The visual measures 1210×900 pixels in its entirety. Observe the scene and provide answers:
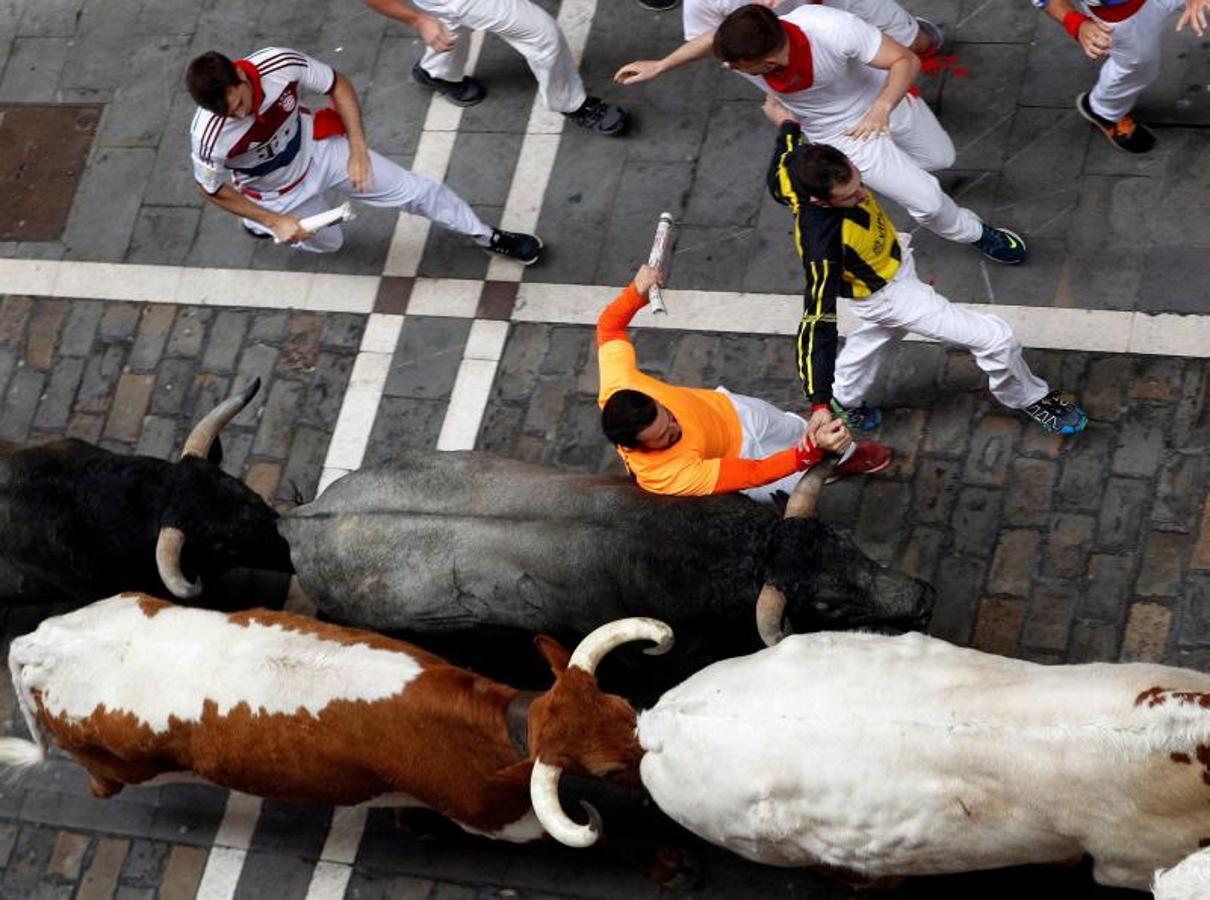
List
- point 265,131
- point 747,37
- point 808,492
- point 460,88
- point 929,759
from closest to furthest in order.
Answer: point 929,759 < point 808,492 < point 747,37 < point 265,131 < point 460,88

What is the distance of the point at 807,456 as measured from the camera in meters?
8.07

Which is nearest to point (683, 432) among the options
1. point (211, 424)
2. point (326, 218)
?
point (326, 218)

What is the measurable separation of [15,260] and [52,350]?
94 cm

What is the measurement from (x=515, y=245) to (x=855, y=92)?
103 inches

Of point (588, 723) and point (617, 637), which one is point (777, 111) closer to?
point (617, 637)

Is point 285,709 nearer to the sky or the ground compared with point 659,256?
nearer to the ground

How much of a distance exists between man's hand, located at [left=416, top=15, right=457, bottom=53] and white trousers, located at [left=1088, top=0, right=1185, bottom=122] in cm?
387

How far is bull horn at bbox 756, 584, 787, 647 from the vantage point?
25.3ft

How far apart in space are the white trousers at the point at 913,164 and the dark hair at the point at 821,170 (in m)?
1.17

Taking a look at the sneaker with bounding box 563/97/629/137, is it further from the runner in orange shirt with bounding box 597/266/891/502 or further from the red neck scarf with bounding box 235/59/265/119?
the runner in orange shirt with bounding box 597/266/891/502

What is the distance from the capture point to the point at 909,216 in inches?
404

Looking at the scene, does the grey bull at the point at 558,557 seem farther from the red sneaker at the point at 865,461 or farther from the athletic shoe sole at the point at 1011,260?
the athletic shoe sole at the point at 1011,260

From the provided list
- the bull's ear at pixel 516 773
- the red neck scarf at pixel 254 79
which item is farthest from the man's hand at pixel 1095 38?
the bull's ear at pixel 516 773

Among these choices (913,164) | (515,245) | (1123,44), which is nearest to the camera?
(913,164)
